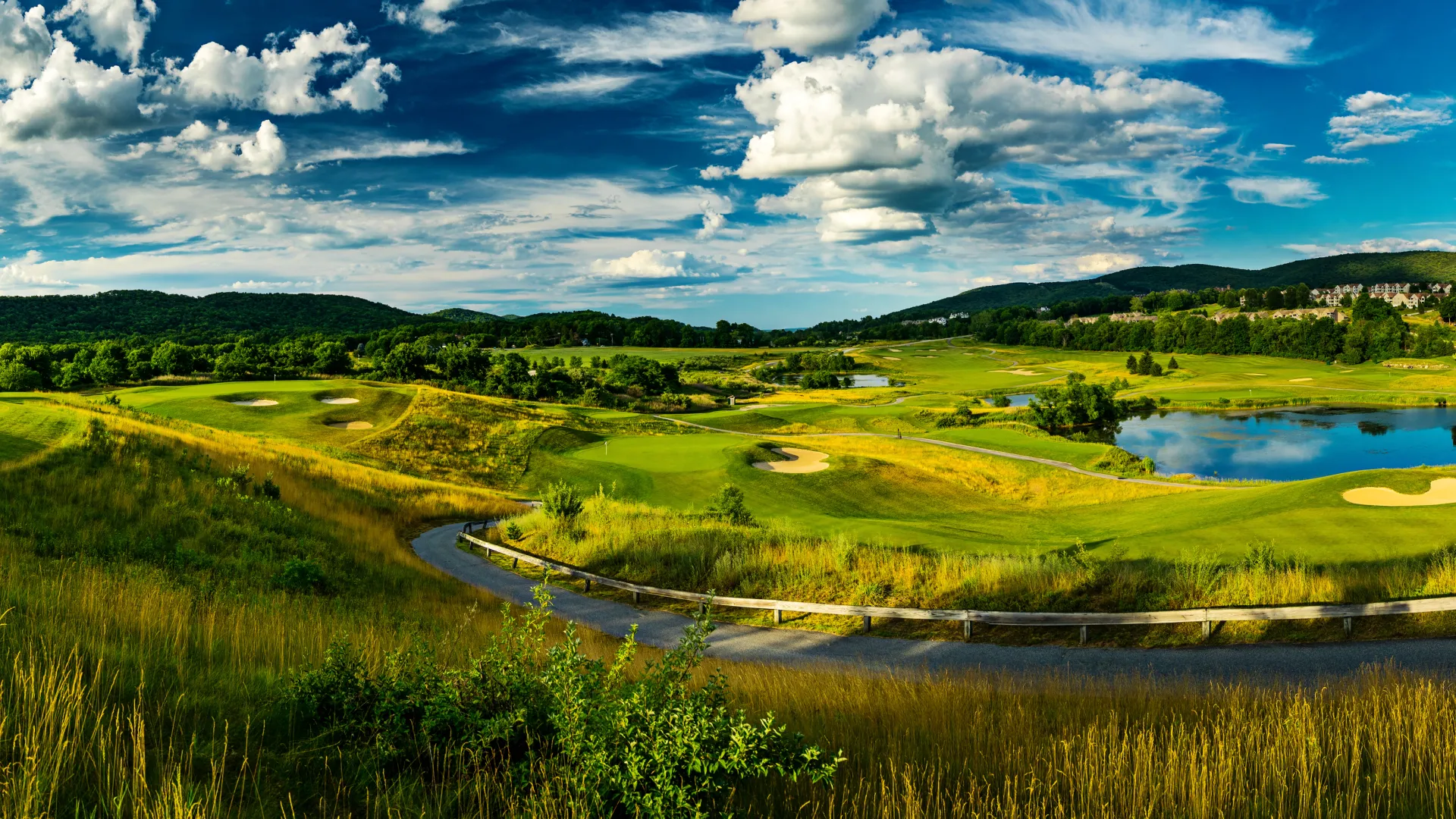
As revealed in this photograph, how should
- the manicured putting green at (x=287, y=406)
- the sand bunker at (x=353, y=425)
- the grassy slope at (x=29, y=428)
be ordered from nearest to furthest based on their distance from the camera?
the grassy slope at (x=29, y=428) → the manicured putting green at (x=287, y=406) → the sand bunker at (x=353, y=425)

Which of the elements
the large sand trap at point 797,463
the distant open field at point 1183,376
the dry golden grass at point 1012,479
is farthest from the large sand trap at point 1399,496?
the distant open field at point 1183,376

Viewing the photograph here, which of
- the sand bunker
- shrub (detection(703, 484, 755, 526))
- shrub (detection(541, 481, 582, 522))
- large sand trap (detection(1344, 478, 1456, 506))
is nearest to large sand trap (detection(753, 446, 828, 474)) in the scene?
shrub (detection(703, 484, 755, 526))

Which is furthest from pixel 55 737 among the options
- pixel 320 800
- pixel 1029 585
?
pixel 1029 585

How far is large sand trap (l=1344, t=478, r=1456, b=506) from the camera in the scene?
2570 centimetres

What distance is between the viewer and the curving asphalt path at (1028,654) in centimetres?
991

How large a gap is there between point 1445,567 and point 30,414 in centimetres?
3150

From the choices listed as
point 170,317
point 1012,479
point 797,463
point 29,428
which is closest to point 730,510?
point 29,428

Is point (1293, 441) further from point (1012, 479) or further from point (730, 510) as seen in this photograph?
point (730, 510)

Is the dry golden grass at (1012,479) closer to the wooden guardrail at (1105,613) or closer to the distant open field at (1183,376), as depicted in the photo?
the wooden guardrail at (1105,613)

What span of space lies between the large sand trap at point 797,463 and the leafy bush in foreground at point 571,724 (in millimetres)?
38039

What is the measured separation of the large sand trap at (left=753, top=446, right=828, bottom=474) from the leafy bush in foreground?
3804 centimetres

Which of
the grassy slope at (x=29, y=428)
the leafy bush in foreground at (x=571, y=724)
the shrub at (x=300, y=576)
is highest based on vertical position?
the grassy slope at (x=29, y=428)

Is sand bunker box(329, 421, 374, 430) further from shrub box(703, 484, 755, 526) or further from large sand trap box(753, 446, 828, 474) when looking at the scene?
shrub box(703, 484, 755, 526)

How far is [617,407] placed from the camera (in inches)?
3597
